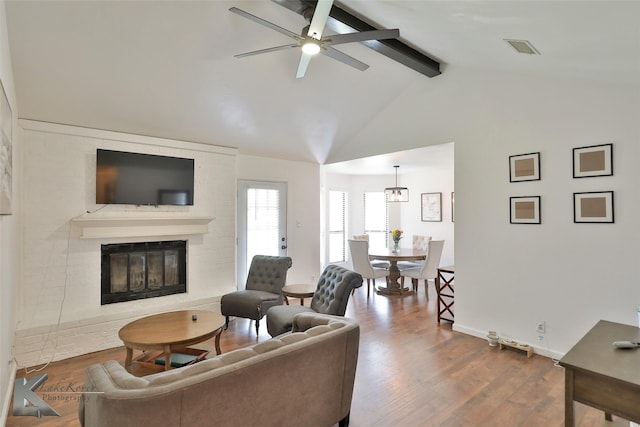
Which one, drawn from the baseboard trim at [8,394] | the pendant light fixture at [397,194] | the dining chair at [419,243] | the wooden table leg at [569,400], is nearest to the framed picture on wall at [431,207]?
the dining chair at [419,243]

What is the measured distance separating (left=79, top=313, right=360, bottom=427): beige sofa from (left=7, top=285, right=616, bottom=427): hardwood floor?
0.44 m

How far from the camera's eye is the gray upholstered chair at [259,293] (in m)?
4.00

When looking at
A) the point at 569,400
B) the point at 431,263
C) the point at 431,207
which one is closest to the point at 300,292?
the point at 431,263

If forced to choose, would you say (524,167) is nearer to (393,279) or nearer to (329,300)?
(329,300)

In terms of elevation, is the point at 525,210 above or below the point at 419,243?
above

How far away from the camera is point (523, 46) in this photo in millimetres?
2654

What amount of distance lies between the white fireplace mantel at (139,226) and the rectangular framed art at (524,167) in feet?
12.5

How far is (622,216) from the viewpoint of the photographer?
3.00 m

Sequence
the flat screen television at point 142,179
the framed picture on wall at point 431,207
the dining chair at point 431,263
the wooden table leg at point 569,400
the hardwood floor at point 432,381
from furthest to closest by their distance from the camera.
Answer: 1. the framed picture on wall at point 431,207
2. the dining chair at point 431,263
3. the flat screen television at point 142,179
4. the hardwood floor at point 432,381
5. the wooden table leg at point 569,400

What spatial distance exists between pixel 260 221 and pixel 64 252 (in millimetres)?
2657

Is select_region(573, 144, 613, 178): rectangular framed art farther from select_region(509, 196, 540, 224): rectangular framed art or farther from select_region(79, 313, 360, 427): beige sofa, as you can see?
select_region(79, 313, 360, 427): beige sofa

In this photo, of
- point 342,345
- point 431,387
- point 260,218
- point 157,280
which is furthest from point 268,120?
point 431,387

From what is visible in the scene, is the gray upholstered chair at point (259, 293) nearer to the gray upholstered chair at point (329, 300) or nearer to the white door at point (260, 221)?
the gray upholstered chair at point (329, 300)

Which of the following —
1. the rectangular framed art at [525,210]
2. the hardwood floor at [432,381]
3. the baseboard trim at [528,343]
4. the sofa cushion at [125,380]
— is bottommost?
the hardwood floor at [432,381]
